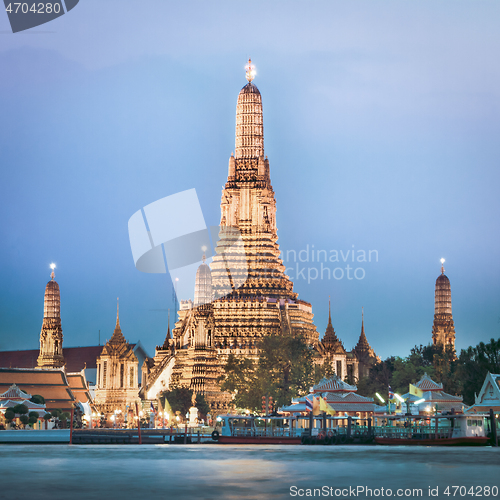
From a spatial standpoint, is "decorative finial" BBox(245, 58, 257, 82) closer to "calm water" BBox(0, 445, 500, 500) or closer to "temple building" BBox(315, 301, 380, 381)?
"temple building" BBox(315, 301, 380, 381)

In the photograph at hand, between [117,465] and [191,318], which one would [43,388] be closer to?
[191,318]

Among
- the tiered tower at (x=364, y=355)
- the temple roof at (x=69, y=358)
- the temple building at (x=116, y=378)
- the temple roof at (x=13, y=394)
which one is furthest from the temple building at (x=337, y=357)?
the temple roof at (x=69, y=358)

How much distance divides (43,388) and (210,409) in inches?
704

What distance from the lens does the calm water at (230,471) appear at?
3597 centimetres

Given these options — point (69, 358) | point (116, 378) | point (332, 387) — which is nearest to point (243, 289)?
point (116, 378)

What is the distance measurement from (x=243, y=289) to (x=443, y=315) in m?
35.2

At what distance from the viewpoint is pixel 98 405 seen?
119m

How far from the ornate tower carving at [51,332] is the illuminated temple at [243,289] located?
44.7 ft

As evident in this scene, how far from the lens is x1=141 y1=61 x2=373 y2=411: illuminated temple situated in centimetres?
11256

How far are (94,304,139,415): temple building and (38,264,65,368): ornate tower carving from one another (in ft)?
29.8

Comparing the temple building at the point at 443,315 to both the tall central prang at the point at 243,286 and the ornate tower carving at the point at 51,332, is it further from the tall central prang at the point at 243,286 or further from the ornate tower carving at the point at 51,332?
the ornate tower carving at the point at 51,332

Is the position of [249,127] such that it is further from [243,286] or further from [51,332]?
[51,332]

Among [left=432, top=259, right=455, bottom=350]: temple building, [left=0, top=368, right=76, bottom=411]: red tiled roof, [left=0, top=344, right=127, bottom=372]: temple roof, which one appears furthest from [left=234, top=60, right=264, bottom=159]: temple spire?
[left=0, top=344, right=127, bottom=372]: temple roof

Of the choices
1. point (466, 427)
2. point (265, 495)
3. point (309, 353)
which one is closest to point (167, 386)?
point (309, 353)
